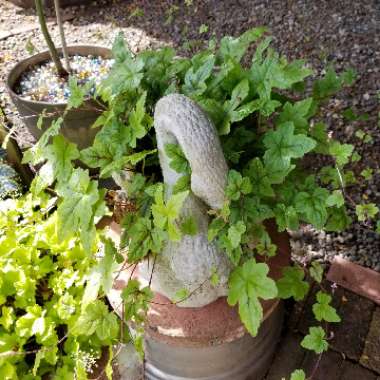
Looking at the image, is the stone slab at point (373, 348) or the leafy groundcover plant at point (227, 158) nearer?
the leafy groundcover plant at point (227, 158)

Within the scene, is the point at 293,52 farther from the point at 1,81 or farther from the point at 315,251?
the point at 1,81

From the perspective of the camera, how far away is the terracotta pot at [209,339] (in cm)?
150

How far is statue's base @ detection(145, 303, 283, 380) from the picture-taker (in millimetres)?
1676

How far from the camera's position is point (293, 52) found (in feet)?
11.3

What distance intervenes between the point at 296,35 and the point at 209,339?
2838 millimetres

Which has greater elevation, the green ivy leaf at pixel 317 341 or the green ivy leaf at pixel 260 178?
the green ivy leaf at pixel 260 178

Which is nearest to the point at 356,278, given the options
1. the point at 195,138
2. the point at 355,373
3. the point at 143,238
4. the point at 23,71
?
the point at 355,373

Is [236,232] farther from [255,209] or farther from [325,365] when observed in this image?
[325,365]

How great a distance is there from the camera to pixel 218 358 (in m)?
1.71

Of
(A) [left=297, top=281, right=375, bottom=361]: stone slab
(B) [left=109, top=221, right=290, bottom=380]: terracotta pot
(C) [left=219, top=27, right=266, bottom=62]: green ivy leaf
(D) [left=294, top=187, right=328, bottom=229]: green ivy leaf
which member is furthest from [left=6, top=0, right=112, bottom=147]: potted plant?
(A) [left=297, top=281, right=375, bottom=361]: stone slab

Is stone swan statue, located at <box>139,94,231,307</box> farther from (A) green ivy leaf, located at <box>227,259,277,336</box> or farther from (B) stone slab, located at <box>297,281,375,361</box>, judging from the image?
(B) stone slab, located at <box>297,281,375,361</box>

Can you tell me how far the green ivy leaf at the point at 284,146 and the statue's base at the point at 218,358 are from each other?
0.73 meters

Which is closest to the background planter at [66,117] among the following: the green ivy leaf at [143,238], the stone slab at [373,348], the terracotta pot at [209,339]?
the terracotta pot at [209,339]

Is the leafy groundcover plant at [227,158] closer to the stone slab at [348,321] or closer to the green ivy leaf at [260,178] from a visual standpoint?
the green ivy leaf at [260,178]
